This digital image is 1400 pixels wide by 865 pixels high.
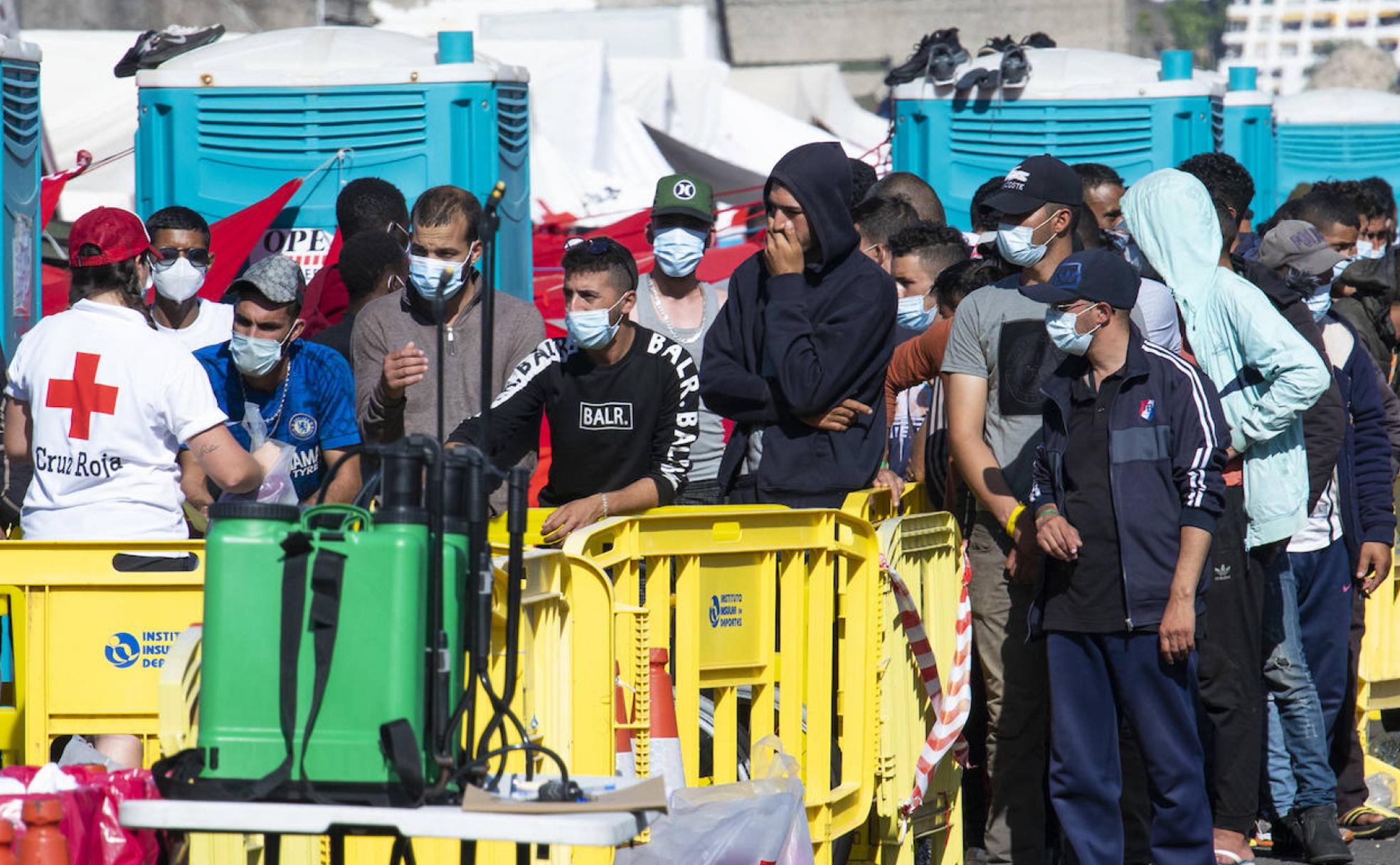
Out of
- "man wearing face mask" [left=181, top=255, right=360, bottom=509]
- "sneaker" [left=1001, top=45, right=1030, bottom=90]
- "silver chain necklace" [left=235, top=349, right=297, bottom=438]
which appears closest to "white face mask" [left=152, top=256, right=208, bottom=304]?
"man wearing face mask" [left=181, top=255, right=360, bottom=509]

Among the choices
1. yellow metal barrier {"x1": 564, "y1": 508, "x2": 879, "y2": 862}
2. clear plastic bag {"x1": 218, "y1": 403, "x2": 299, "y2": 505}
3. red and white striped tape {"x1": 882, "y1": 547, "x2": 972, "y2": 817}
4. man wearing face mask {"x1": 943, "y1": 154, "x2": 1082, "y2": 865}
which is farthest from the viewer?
man wearing face mask {"x1": 943, "y1": 154, "x2": 1082, "y2": 865}

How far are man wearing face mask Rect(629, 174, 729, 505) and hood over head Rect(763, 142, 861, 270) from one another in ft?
3.02

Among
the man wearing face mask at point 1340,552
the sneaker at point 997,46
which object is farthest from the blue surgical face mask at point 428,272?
the sneaker at point 997,46

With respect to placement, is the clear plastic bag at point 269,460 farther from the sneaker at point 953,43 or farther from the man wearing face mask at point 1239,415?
the sneaker at point 953,43

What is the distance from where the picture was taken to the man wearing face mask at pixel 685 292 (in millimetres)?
6938

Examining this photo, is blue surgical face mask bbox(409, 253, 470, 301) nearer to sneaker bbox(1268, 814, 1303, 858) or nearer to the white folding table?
the white folding table

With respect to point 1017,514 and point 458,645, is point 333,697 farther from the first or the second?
point 1017,514

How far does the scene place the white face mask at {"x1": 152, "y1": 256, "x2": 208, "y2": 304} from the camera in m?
6.79

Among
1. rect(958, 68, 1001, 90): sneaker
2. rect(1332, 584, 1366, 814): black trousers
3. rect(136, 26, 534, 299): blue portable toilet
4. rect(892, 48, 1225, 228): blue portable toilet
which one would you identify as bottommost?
rect(1332, 584, 1366, 814): black trousers

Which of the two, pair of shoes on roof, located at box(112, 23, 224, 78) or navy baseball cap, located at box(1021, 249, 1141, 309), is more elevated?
pair of shoes on roof, located at box(112, 23, 224, 78)

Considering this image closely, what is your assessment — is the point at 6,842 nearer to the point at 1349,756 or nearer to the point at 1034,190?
the point at 1034,190

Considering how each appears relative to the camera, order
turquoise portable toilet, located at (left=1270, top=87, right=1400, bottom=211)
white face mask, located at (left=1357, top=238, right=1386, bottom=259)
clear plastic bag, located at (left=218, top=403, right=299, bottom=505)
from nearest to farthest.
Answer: clear plastic bag, located at (left=218, top=403, right=299, bottom=505) → white face mask, located at (left=1357, top=238, right=1386, bottom=259) → turquoise portable toilet, located at (left=1270, top=87, right=1400, bottom=211)

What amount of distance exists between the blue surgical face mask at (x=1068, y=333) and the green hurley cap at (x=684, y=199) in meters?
1.82

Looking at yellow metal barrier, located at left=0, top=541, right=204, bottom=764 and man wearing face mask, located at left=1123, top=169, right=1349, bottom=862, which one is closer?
yellow metal barrier, located at left=0, top=541, right=204, bottom=764
